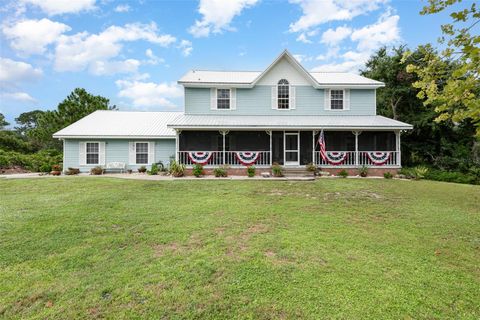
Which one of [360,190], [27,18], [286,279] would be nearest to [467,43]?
[286,279]

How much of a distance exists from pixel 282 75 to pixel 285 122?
13.6 ft

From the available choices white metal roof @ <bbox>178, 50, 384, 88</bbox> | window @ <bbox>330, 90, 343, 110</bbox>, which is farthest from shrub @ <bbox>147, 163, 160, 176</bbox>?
window @ <bbox>330, 90, 343, 110</bbox>

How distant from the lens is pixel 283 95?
59.5ft

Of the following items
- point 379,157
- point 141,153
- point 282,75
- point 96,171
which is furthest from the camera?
point 141,153

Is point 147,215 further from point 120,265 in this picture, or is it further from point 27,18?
point 27,18

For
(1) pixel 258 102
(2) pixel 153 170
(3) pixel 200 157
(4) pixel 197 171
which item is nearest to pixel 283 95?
(1) pixel 258 102

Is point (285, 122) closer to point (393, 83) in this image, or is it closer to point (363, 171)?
point (363, 171)

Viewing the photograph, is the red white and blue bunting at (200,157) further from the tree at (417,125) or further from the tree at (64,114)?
the tree at (64,114)

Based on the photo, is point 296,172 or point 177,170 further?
point 296,172

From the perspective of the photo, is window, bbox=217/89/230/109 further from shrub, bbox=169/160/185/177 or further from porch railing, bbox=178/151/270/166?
shrub, bbox=169/160/185/177

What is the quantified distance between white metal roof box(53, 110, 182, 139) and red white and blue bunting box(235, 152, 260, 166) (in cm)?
580

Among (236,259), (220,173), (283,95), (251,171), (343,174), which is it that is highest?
(283,95)

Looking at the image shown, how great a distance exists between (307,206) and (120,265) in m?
6.15

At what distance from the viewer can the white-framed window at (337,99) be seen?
60.4ft
